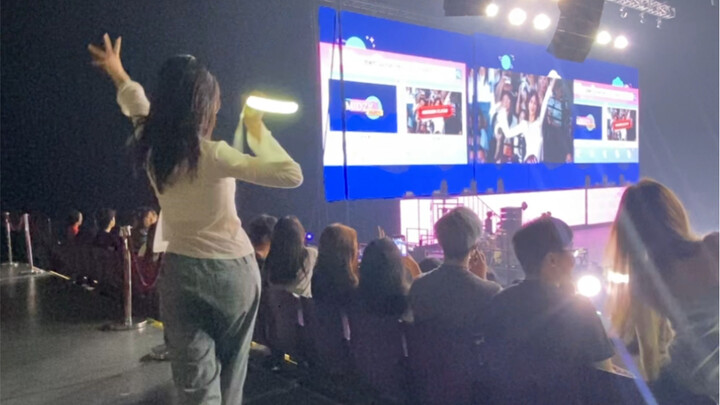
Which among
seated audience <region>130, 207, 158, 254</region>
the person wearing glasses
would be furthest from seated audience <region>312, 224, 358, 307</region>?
seated audience <region>130, 207, 158, 254</region>

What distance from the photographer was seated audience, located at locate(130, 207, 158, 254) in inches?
186

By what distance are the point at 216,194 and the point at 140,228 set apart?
352 cm

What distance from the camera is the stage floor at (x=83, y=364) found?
8.91 feet

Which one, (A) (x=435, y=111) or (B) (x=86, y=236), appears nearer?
(B) (x=86, y=236)

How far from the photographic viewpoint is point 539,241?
198 cm

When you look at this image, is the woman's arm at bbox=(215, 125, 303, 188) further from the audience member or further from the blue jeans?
the audience member

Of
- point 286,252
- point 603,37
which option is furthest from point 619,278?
point 603,37

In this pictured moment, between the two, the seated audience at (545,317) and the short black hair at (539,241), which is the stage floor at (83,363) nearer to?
the seated audience at (545,317)

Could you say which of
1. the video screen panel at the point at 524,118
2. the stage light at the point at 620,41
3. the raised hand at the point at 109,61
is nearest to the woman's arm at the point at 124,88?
the raised hand at the point at 109,61

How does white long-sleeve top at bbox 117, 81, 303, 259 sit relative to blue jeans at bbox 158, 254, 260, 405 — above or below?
above

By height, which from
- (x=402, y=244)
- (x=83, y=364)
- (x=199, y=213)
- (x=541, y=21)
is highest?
(x=541, y=21)

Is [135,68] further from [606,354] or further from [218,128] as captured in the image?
[606,354]

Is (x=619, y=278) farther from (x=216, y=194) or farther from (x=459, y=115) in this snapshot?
(x=459, y=115)

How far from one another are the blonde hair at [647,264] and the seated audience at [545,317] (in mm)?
93
